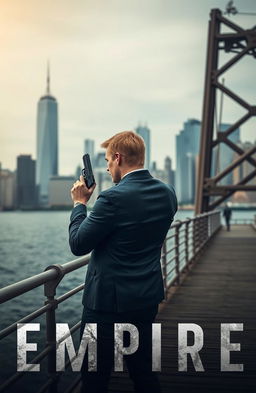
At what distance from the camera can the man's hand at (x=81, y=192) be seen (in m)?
2.25

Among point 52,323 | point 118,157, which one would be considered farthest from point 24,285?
point 118,157

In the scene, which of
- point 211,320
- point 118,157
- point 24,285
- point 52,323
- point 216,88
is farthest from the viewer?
point 216,88

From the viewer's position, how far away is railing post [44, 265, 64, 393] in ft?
9.46

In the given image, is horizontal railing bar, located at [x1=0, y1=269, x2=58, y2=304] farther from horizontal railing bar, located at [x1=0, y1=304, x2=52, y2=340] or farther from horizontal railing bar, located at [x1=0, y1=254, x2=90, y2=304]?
horizontal railing bar, located at [x1=0, y1=304, x2=52, y2=340]

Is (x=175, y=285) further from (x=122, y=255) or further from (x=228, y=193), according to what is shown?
(x=228, y=193)

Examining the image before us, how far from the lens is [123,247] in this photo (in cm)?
213

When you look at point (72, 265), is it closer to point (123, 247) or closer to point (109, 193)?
point (123, 247)

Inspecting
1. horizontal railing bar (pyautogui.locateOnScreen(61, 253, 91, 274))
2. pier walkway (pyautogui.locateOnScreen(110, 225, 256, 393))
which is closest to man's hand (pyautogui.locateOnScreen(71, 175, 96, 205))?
horizontal railing bar (pyautogui.locateOnScreen(61, 253, 91, 274))

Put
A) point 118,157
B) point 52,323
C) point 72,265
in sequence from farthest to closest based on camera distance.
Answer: point 72,265, point 52,323, point 118,157

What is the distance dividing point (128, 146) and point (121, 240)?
418 mm

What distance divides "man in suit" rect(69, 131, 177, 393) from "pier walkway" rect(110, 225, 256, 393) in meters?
1.63

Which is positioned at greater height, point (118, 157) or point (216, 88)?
point (216, 88)

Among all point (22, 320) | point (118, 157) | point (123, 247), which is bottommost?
point (22, 320)

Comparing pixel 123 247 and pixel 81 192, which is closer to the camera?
pixel 123 247
